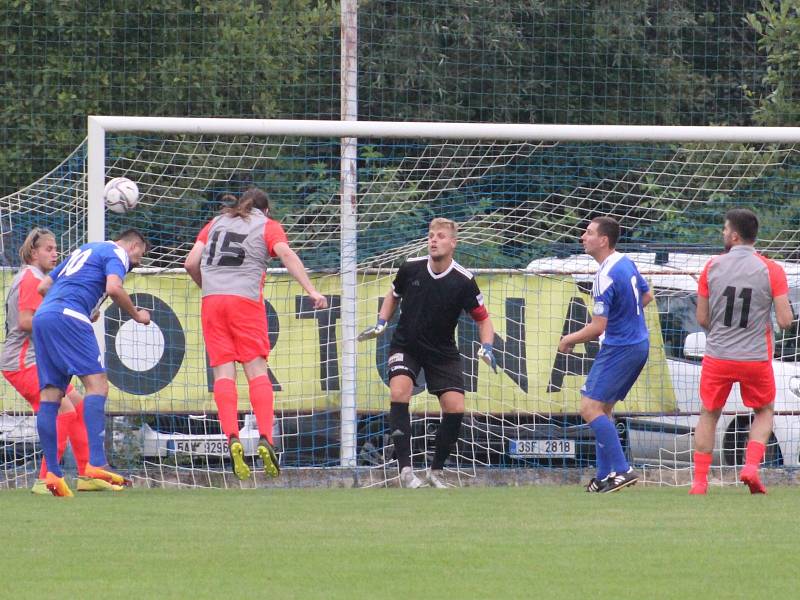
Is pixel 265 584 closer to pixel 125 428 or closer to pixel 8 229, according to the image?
pixel 125 428

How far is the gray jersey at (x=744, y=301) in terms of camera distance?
31.8 ft

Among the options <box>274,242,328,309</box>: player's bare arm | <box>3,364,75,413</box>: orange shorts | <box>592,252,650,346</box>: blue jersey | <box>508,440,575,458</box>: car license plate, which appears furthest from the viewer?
<box>508,440,575,458</box>: car license plate

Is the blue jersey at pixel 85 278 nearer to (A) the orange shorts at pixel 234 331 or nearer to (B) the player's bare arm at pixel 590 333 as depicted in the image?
(A) the orange shorts at pixel 234 331

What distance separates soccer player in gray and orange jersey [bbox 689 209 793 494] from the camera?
969cm

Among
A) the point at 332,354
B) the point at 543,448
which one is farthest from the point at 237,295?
the point at 543,448

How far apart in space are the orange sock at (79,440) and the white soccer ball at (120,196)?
1704 millimetres

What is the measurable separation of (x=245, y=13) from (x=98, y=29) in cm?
205

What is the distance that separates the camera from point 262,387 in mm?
9742

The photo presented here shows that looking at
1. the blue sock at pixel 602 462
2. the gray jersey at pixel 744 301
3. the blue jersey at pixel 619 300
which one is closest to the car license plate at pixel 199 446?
the blue sock at pixel 602 462

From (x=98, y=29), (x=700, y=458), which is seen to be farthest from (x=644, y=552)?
(x=98, y=29)

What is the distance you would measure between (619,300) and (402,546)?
380 centimetres

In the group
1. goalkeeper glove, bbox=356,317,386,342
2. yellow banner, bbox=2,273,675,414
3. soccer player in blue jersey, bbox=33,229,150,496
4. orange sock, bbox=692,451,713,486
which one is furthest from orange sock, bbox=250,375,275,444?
orange sock, bbox=692,451,713,486

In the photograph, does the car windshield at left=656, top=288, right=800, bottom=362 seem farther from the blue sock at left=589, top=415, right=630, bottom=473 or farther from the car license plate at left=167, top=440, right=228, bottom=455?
the car license plate at left=167, top=440, right=228, bottom=455

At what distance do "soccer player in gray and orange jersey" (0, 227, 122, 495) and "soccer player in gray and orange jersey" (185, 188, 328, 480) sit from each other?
114 cm
